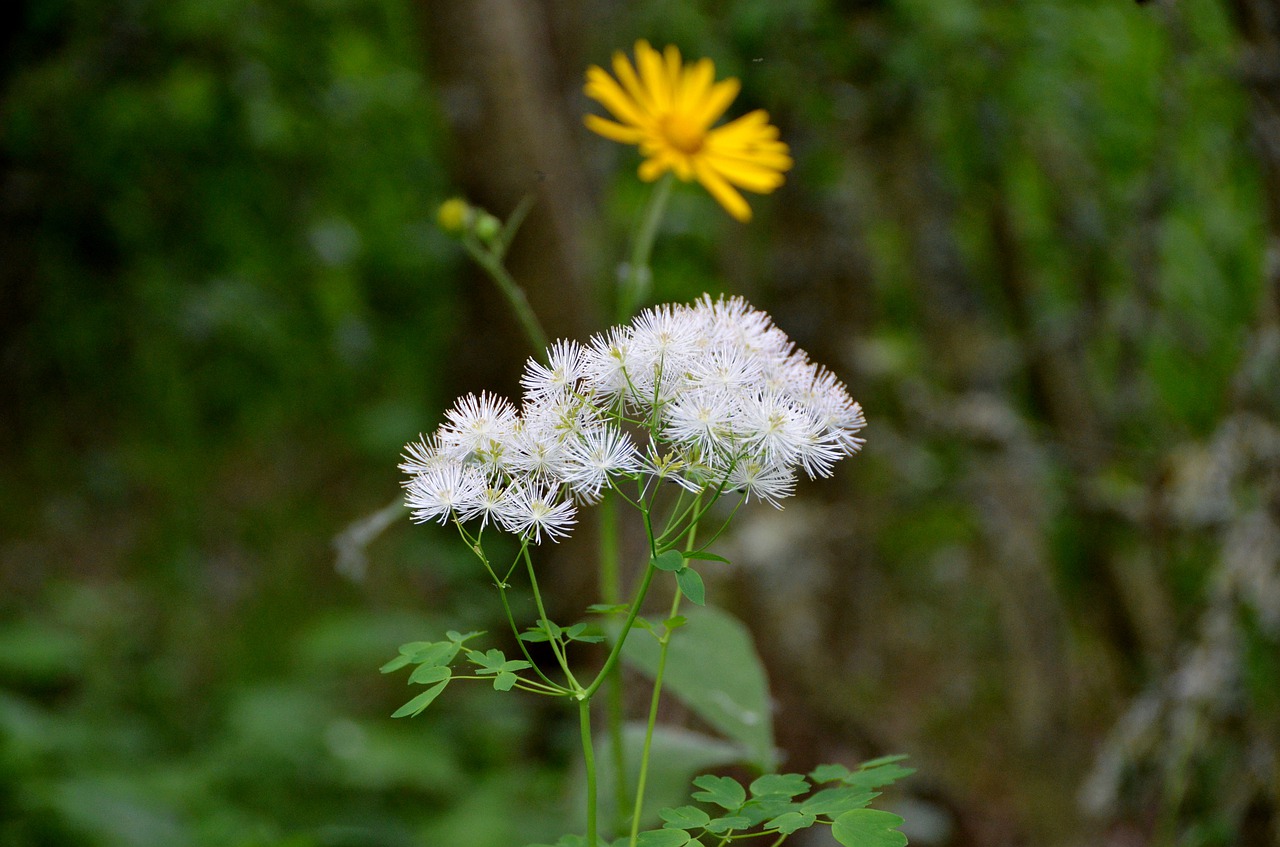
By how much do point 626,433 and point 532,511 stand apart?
106 mm

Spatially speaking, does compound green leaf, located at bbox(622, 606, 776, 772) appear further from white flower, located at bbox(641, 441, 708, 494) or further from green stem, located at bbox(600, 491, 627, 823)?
white flower, located at bbox(641, 441, 708, 494)

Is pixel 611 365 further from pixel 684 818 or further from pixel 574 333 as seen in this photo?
pixel 574 333

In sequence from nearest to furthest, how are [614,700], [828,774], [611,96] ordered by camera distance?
[828,774] < [614,700] < [611,96]

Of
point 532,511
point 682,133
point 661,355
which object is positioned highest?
point 682,133

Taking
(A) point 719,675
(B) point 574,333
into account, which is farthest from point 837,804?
(B) point 574,333

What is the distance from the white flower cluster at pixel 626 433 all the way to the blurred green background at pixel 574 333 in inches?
53.0

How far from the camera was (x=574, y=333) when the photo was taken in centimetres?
274

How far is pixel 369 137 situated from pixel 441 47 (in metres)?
0.50

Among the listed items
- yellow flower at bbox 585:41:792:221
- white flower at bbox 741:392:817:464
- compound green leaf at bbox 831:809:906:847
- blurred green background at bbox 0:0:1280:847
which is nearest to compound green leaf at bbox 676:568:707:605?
white flower at bbox 741:392:817:464

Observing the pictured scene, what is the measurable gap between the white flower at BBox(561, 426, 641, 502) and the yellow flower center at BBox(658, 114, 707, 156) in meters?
0.62

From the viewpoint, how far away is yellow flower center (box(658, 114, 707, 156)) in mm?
1313

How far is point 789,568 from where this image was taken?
Answer: 9.51 feet

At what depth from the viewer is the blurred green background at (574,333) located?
234 cm

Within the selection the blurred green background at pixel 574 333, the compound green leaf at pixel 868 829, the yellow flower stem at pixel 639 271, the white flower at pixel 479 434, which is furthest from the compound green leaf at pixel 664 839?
the blurred green background at pixel 574 333
